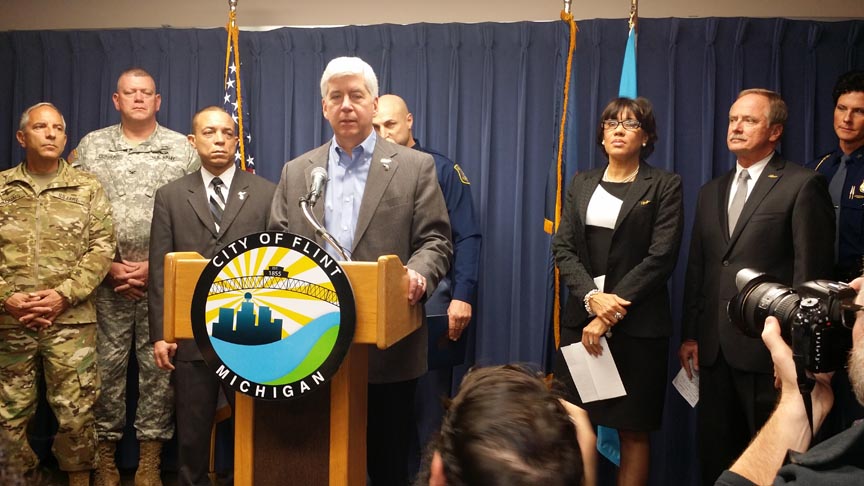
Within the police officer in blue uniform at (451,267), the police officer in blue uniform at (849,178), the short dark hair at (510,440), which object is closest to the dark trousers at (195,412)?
the police officer in blue uniform at (451,267)

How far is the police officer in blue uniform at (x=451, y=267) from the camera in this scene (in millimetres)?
3340

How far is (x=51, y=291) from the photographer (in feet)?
11.0

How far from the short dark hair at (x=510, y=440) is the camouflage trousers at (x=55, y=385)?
2.84m

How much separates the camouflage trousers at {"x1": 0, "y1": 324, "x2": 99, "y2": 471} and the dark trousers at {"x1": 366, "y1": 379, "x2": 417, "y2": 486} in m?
1.76

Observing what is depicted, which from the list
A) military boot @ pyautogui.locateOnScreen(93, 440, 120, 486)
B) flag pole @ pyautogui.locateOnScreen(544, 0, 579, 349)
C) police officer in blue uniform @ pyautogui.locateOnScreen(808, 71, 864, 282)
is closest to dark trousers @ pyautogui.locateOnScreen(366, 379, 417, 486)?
flag pole @ pyautogui.locateOnScreen(544, 0, 579, 349)

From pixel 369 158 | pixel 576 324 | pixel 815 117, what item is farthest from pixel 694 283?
pixel 369 158

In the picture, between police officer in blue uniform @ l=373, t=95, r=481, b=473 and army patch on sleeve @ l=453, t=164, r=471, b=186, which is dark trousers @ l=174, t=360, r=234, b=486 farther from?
army patch on sleeve @ l=453, t=164, r=471, b=186

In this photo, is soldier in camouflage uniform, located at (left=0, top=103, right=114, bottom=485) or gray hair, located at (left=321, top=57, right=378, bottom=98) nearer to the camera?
gray hair, located at (left=321, top=57, right=378, bottom=98)

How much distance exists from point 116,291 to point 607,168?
2.22 metres

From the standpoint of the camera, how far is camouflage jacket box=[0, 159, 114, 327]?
339 cm

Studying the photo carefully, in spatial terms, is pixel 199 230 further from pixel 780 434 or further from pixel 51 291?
pixel 780 434

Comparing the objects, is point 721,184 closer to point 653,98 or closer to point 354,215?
point 653,98

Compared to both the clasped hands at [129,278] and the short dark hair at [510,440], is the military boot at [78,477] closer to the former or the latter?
the clasped hands at [129,278]

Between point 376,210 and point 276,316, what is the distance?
24.8 inches
